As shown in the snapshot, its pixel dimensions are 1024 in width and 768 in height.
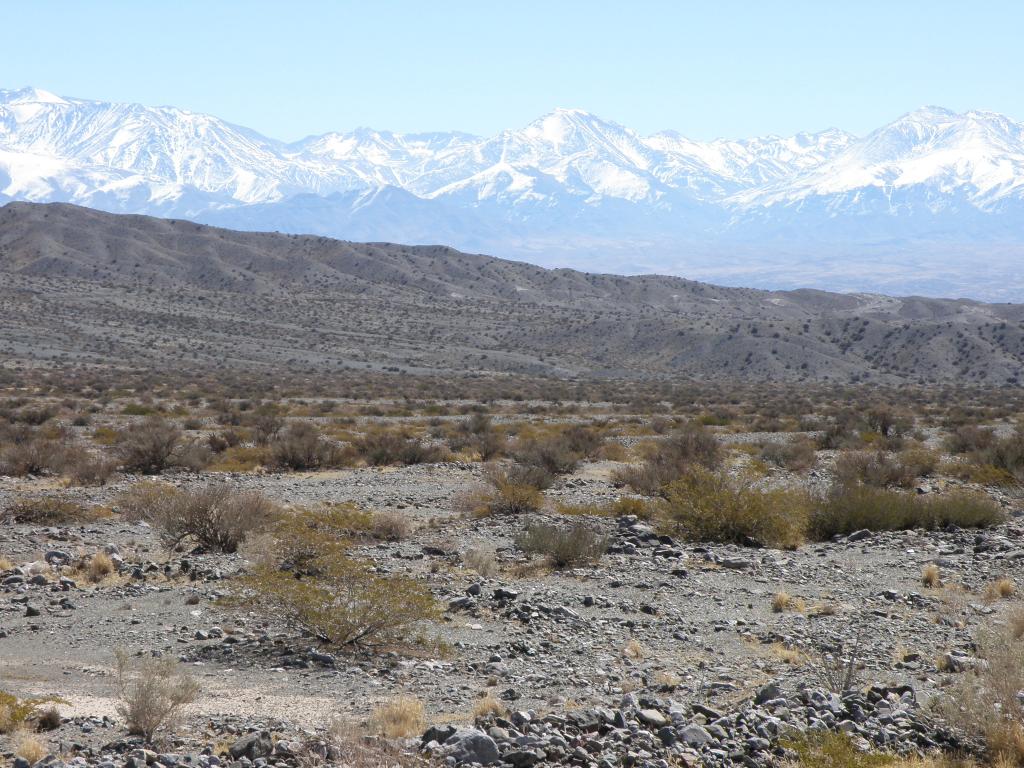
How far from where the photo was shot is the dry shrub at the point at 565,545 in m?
15.9

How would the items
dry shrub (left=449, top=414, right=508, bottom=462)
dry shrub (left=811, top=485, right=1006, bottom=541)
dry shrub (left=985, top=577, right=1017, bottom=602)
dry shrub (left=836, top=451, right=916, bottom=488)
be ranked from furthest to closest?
1. dry shrub (left=449, top=414, right=508, bottom=462)
2. dry shrub (left=836, top=451, right=916, bottom=488)
3. dry shrub (left=811, top=485, right=1006, bottom=541)
4. dry shrub (left=985, top=577, right=1017, bottom=602)

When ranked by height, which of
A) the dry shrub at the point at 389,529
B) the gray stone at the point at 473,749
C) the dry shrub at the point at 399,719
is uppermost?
the gray stone at the point at 473,749

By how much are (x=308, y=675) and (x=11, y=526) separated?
9.68m

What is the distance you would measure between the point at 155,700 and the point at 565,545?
326 inches

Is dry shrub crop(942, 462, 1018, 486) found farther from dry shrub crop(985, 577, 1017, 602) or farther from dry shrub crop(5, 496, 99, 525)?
dry shrub crop(5, 496, 99, 525)

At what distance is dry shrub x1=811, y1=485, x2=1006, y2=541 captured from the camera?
18641 mm

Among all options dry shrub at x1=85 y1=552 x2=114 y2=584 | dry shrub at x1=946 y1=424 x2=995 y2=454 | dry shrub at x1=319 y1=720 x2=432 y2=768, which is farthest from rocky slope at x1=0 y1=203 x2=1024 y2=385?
dry shrub at x1=319 y1=720 x2=432 y2=768

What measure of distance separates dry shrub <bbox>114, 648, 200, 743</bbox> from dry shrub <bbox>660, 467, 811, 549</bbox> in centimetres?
1051

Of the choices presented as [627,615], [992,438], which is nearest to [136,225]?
[992,438]

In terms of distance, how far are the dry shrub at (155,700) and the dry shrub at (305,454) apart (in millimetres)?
18308

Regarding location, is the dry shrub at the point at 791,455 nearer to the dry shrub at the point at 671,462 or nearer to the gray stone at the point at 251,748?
the dry shrub at the point at 671,462

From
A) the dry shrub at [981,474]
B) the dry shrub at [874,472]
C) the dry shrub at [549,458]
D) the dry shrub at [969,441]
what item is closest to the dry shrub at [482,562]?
the dry shrub at [549,458]

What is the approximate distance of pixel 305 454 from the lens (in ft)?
91.0

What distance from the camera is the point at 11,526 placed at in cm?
1764
